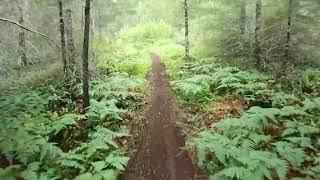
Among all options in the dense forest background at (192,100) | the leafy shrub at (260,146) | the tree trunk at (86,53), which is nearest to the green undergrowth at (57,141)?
the dense forest background at (192,100)

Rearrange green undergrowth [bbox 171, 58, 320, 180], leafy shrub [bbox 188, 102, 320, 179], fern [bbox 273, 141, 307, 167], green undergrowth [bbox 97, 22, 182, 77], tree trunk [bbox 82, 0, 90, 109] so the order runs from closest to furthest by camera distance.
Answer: leafy shrub [bbox 188, 102, 320, 179] → green undergrowth [bbox 171, 58, 320, 180] → fern [bbox 273, 141, 307, 167] → tree trunk [bbox 82, 0, 90, 109] → green undergrowth [bbox 97, 22, 182, 77]

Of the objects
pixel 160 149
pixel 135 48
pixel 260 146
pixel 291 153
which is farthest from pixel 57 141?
pixel 135 48

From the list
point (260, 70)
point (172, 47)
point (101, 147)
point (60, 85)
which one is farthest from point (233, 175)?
point (172, 47)

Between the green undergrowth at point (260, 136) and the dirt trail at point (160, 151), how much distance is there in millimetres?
486

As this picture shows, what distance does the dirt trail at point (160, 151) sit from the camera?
859cm

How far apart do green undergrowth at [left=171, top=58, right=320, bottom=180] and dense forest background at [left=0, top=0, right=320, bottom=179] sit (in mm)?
33

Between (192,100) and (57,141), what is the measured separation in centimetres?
591

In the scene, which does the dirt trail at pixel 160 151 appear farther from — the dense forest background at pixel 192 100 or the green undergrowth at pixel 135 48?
the green undergrowth at pixel 135 48

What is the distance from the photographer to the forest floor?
860cm

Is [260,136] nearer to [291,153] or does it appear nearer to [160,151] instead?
[291,153]

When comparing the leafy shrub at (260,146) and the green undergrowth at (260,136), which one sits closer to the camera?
the leafy shrub at (260,146)

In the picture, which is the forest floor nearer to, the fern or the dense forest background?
the dense forest background

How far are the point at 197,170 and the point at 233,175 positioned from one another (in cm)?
169

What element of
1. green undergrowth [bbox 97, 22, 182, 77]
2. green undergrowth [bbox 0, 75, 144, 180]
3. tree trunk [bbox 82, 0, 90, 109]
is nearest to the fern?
green undergrowth [bbox 0, 75, 144, 180]
